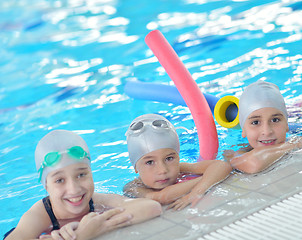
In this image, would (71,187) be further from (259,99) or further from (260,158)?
(259,99)

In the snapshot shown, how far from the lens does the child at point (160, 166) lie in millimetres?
3439

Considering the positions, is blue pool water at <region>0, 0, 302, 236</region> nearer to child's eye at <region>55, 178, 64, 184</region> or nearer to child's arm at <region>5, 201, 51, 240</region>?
child's arm at <region>5, 201, 51, 240</region>

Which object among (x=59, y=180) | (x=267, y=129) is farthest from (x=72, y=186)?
(x=267, y=129)

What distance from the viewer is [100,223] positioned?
2924mm

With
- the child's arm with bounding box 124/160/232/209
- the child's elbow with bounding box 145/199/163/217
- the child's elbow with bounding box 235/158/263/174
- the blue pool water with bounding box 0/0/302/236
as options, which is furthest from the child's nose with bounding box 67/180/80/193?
the blue pool water with bounding box 0/0/302/236

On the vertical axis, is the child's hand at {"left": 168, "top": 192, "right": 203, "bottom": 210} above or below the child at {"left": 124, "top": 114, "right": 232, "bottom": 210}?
below

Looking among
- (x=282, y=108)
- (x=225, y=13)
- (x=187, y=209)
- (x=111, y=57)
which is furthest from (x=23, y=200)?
(x=225, y=13)

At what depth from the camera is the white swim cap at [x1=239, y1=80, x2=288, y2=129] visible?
378 cm

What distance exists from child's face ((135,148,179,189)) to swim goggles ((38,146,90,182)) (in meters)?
0.58

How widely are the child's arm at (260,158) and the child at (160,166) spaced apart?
4.7 inches

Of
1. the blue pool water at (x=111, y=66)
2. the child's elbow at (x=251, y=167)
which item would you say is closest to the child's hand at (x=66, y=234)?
the child's elbow at (x=251, y=167)

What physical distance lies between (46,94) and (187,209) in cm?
559

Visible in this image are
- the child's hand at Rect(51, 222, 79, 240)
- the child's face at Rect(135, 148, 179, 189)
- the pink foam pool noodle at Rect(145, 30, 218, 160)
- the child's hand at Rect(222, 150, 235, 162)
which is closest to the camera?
the child's hand at Rect(51, 222, 79, 240)

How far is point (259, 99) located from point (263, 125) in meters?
0.21
